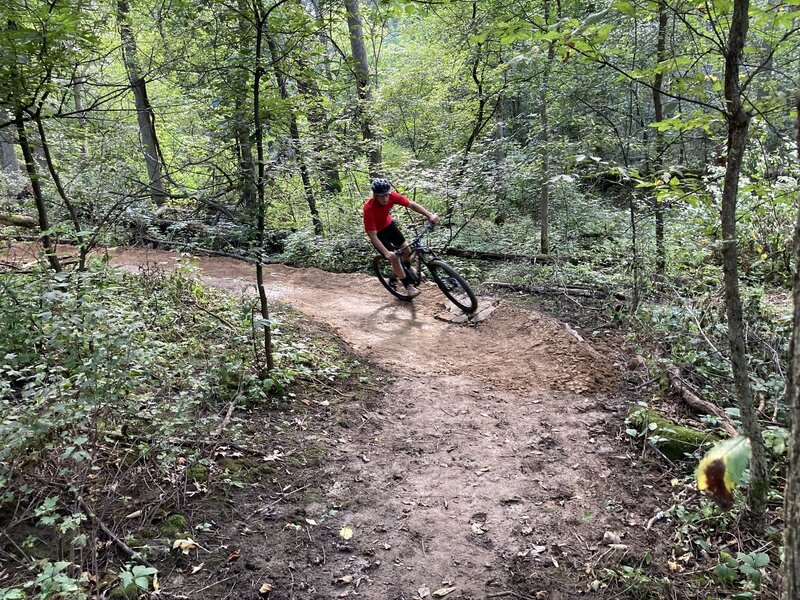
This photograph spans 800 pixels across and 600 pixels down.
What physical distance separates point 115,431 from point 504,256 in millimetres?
8391

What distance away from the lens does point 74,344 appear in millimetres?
3666

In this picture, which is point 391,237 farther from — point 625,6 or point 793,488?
point 793,488

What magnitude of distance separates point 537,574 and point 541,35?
134 inches

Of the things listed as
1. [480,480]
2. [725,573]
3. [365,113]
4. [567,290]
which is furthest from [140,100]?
[725,573]

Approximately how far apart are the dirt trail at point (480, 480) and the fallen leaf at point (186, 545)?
42 centimetres

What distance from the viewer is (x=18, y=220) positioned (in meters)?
12.3

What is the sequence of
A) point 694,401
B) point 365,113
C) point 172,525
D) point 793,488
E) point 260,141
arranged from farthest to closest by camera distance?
point 365,113 < point 260,141 < point 694,401 < point 172,525 < point 793,488

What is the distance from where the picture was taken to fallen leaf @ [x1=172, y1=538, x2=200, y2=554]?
2998 millimetres

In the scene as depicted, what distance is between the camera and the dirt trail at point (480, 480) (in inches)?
118

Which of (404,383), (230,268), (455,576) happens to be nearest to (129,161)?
(230,268)

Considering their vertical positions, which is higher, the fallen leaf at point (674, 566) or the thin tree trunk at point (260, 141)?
the thin tree trunk at point (260, 141)

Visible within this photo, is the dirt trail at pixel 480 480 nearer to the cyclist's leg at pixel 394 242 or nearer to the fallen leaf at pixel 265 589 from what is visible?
the fallen leaf at pixel 265 589

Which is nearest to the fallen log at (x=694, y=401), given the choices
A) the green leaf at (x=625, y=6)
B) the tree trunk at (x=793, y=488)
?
the tree trunk at (x=793, y=488)

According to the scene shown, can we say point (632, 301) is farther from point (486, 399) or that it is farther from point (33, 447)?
point (33, 447)
